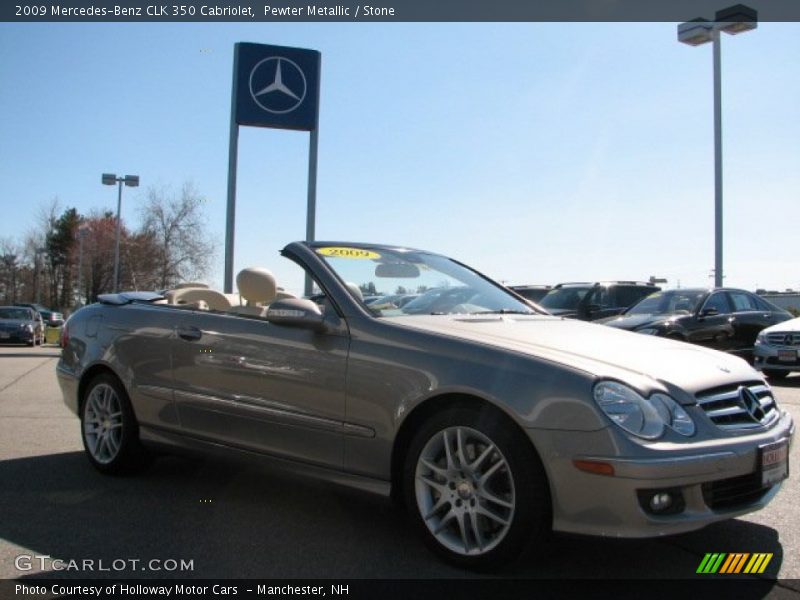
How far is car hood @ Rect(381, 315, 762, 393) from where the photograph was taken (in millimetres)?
3227

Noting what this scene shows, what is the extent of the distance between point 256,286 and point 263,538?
1609 mm

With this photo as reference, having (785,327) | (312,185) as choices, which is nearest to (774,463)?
(785,327)

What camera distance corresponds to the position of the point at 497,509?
320 cm

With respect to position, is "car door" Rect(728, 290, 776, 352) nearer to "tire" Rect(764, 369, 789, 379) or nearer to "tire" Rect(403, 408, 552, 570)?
"tire" Rect(764, 369, 789, 379)

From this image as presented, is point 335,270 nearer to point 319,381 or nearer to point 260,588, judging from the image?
point 319,381

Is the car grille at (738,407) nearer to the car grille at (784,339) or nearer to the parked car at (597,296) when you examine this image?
the car grille at (784,339)

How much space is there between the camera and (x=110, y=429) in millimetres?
5109

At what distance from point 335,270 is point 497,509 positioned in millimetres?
1636

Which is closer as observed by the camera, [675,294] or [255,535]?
[255,535]

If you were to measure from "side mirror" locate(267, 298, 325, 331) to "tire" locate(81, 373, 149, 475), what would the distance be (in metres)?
1.67

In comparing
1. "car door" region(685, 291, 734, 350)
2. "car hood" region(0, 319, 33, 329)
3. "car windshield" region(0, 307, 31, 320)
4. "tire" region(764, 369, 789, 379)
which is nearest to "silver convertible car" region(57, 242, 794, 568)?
"car door" region(685, 291, 734, 350)

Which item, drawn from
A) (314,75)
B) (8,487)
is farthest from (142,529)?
(314,75)

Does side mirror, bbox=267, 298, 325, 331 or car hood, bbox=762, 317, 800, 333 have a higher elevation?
side mirror, bbox=267, 298, 325, 331

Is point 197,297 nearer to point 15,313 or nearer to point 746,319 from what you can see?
point 746,319
